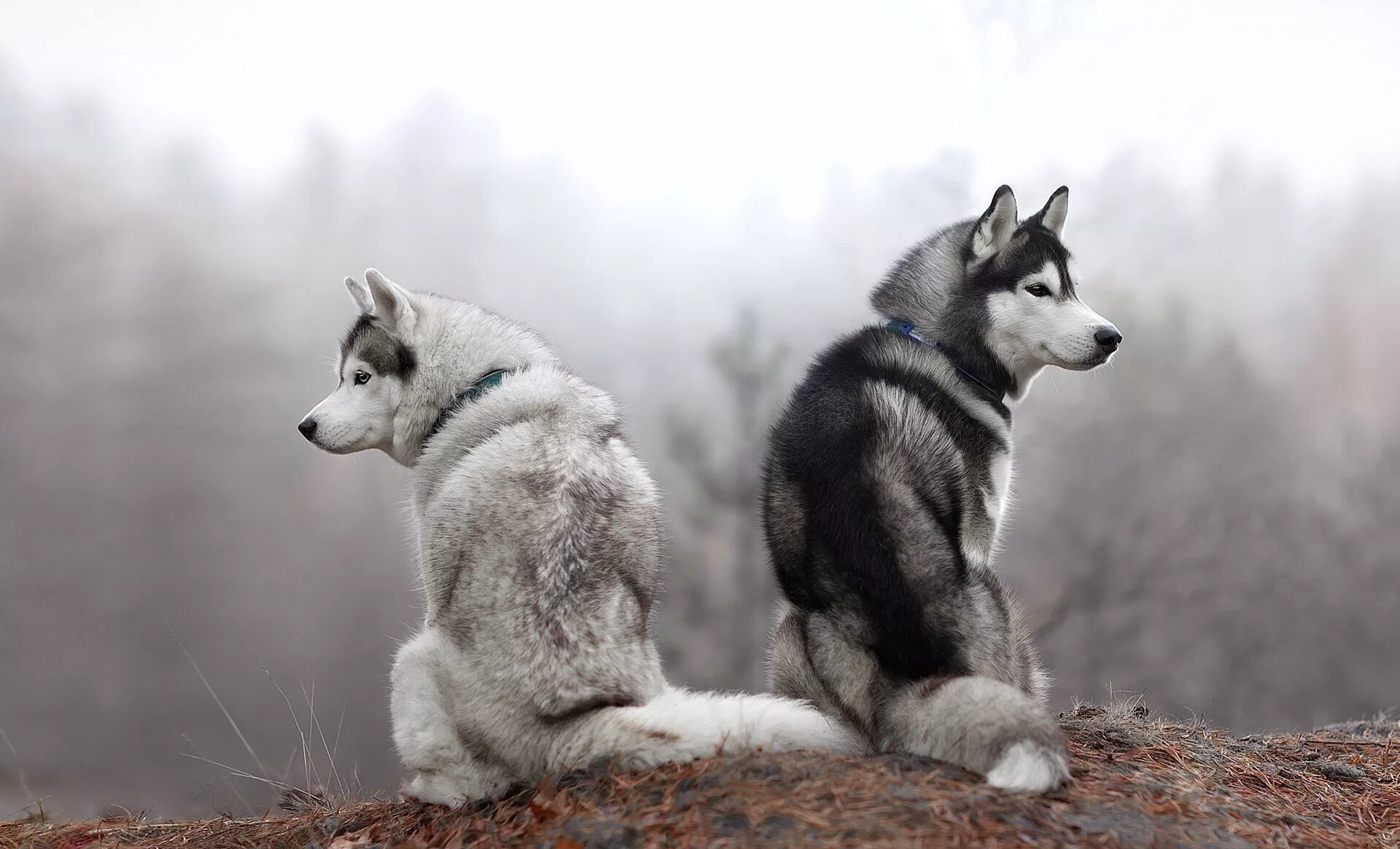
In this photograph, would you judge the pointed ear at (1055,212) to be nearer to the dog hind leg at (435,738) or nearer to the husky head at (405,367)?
the husky head at (405,367)

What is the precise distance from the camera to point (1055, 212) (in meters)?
4.43

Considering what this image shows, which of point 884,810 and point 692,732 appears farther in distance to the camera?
point 692,732

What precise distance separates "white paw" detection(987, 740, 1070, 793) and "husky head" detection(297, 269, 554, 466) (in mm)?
2435

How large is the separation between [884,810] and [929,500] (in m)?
1.25

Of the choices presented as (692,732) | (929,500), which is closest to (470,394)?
(692,732)

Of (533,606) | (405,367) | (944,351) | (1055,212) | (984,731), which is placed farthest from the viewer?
(1055,212)

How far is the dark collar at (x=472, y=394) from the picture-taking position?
4.08 metres

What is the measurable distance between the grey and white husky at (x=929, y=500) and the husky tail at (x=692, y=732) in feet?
0.85

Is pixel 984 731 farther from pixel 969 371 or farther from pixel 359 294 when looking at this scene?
pixel 359 294

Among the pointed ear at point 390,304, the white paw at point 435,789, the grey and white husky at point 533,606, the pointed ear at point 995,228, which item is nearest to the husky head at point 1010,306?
the pointed ear at point 995,228

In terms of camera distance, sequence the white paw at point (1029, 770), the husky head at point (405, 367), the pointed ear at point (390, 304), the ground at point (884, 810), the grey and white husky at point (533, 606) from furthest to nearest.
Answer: the husky head at point (405, 367)
the pointed ear at point (390, 304)
the grey and white husky at point (533, 606)
the white paw at point (1029, 770)
the ground at point (884, 810)

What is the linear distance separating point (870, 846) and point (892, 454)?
60.8 inches

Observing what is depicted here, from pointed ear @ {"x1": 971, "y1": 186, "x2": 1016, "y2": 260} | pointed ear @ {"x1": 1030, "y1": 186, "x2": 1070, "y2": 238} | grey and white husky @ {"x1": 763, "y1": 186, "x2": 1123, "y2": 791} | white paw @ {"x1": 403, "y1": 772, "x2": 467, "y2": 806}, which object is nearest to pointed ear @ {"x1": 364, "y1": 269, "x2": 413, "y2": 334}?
grey and white husky @ {"x1": 763, "y1": 186, "x2": 1123, "y2": 791}

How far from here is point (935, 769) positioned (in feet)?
10.4
